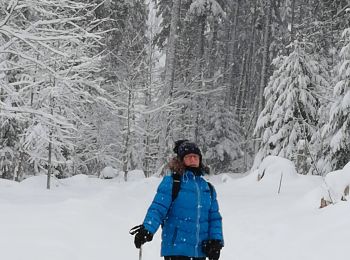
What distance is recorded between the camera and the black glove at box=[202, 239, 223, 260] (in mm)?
4207

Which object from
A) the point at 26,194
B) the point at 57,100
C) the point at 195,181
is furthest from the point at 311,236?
the point at 57,100

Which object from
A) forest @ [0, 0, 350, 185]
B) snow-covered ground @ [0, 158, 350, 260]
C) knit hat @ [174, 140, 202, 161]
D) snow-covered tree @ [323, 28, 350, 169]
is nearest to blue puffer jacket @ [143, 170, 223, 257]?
knit hat @ [174, 140, 202, 161]

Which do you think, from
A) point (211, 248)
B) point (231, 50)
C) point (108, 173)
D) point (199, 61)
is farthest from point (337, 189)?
point (231, 50)

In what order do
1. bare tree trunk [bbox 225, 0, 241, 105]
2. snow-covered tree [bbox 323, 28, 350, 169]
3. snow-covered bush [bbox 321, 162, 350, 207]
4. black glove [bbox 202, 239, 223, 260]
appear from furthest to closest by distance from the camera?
bare tree trunk [bbox 225, 0, 241, 105]
snow-covered tree [bbox 323, 28, 350, 169]
snow-covered bush [bbox 321, 162, 350, 207]
black glove [bbox 202, 239, 223, 260]

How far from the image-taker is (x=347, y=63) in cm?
1473

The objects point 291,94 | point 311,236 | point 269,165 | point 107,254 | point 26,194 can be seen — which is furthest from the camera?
point 291,94

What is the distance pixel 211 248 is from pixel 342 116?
11.9 meters

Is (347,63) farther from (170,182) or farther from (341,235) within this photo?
(170,182)

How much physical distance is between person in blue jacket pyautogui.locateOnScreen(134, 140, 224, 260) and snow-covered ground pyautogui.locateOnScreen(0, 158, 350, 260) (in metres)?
2.22

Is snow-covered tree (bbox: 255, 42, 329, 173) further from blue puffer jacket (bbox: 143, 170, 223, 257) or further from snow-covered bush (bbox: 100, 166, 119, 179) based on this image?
blue puffer jacket (bbox: 143, 170, 223, 257)

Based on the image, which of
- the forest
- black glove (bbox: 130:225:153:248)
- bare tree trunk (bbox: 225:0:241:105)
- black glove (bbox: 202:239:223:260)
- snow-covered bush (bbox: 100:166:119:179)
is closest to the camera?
black glove (bbox: 130:225:153:248)

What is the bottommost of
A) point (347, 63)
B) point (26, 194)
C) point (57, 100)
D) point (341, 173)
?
point (26, 194)

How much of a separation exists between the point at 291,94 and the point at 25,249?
15171 millimetres

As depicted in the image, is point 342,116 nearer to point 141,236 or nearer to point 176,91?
point 141,236
